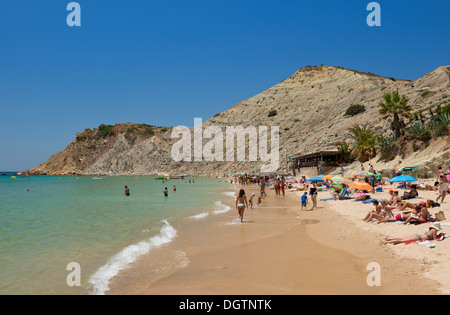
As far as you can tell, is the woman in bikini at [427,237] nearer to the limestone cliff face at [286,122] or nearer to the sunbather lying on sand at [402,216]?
the sunbather lying on sand at [402,216]

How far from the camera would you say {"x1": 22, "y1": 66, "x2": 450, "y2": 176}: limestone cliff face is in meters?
55.6

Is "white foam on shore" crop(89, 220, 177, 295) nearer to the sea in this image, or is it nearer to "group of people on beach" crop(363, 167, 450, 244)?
the sea

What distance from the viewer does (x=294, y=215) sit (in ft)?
52.4

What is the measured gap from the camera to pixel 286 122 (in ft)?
280

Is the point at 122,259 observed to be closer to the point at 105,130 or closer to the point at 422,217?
the point at 422,217

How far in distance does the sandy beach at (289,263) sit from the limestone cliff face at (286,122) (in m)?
39.9

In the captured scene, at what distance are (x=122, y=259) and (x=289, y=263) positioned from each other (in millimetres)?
4568

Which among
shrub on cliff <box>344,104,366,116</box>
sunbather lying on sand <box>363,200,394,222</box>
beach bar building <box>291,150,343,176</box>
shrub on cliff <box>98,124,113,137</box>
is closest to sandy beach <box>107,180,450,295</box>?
sunbather lying on sand <box>363,200,394,222</box>

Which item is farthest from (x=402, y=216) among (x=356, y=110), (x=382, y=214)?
(x=356, y=110)

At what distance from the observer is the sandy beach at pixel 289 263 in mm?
5805
